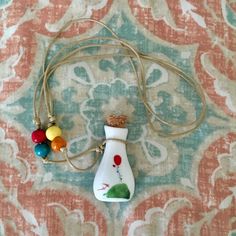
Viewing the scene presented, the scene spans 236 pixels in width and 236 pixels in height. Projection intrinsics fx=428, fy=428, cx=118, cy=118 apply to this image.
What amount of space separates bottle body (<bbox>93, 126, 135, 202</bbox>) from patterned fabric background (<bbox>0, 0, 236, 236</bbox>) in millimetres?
31

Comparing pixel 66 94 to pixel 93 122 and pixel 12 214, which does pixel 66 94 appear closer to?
pixel 93 122

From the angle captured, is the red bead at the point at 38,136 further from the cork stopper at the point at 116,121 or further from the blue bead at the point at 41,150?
the cork stopper at the point at 116,121

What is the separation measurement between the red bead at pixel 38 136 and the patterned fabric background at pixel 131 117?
0.02m

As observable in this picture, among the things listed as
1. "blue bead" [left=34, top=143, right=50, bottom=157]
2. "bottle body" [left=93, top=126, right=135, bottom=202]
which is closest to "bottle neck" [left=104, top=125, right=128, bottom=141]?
"bottle body" [left=93, top=126, right=135, bottom=202]

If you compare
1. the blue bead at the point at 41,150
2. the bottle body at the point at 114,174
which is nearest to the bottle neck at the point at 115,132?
the bottle body at the point at 114,174

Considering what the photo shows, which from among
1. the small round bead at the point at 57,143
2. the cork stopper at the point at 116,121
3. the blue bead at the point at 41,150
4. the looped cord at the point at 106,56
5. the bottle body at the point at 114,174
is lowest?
the bottle body at the point at 114,174

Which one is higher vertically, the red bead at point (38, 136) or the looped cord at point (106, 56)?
the looped cord at point (106, 56)

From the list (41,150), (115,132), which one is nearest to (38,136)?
(41,150)

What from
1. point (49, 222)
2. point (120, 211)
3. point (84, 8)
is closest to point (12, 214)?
point (49, 222)

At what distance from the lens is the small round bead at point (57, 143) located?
0.74 meters

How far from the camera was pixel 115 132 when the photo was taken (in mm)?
752

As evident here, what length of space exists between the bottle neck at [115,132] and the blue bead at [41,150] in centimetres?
11

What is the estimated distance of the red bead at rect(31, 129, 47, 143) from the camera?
0.75 metres

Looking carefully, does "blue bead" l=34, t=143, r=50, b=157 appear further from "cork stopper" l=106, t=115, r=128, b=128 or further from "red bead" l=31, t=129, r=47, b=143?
"cork stopper" l=106, t=115, r=128, b=128
